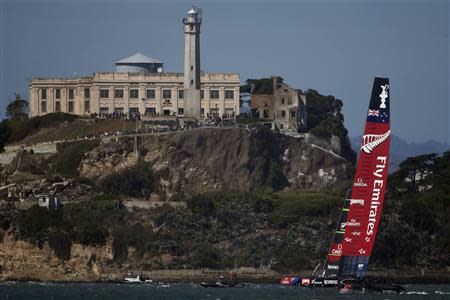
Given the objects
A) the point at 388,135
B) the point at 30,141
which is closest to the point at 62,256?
the point at 30,141

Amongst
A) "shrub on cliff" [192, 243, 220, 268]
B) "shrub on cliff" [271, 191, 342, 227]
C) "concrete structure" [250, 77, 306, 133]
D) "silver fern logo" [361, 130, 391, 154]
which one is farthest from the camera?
"concrete structure" [250, 77, 306, 133]

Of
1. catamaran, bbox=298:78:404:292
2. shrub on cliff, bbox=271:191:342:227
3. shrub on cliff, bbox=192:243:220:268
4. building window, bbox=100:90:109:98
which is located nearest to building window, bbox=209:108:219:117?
building window, bbox=100:90:109:98

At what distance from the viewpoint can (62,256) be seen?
16550 centimetres

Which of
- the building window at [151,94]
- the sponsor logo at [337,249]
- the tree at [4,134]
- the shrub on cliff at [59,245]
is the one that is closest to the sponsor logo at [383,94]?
the sponsor logo at [337,249]

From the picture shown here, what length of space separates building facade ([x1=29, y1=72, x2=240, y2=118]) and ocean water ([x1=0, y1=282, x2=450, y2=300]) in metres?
39.8

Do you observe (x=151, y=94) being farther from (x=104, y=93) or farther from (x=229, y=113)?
(x=229, y=113)

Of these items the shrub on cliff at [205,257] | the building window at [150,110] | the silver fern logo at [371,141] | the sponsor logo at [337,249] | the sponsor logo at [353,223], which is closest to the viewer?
the silver fern logo at [371,141]

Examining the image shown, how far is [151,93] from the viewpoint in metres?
197

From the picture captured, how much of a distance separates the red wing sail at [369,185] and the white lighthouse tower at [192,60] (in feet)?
203

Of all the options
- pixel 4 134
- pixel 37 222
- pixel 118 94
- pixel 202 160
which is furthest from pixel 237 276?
pixel 4 134

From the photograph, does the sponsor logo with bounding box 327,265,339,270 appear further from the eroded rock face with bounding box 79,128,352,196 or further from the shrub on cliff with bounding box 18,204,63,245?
the eroded rock face with bounding box 79,128,352,196

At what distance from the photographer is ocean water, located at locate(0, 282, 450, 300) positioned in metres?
134

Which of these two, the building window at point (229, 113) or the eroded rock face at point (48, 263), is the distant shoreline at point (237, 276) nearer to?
the eroded rock face at point (48, 263)

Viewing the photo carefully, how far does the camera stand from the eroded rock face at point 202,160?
591ft
